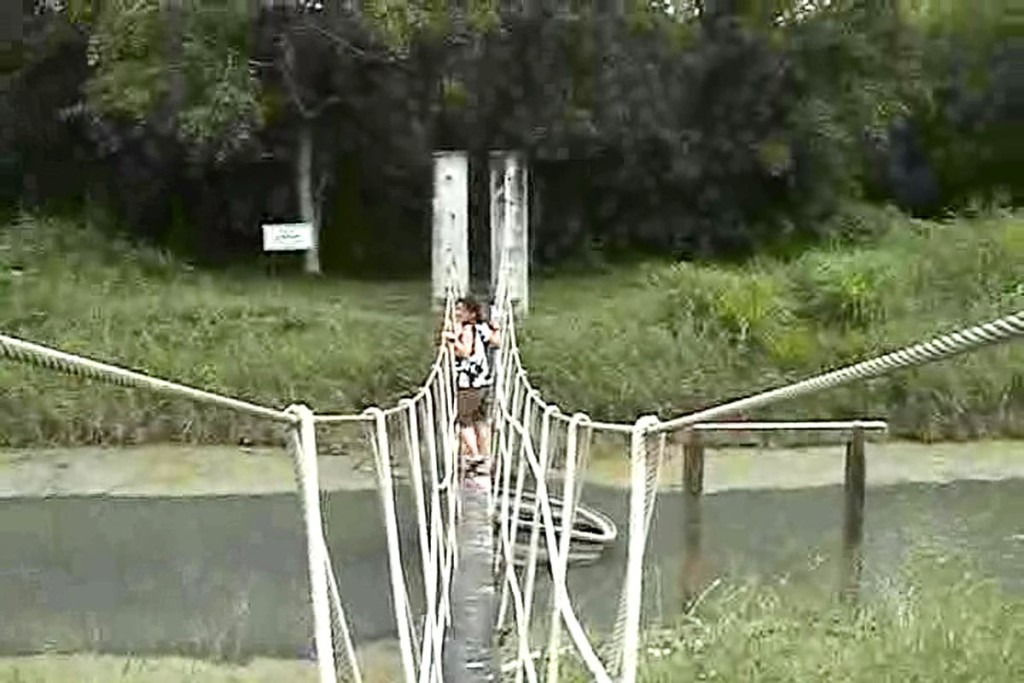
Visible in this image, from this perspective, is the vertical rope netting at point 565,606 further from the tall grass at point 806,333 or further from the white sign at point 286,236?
the white sign at point 286,236

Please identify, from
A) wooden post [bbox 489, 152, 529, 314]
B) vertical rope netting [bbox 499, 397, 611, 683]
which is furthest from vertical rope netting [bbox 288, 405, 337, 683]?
wooden post [bbox 489, 152, 529, 314]

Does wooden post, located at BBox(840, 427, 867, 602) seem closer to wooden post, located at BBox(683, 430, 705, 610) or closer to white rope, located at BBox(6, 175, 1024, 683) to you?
wooden post, located at BBox(683, 430, 705, 610)

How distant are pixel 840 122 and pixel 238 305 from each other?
10.0ft

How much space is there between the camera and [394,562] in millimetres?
1758

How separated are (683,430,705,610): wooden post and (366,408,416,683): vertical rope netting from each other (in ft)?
4.11

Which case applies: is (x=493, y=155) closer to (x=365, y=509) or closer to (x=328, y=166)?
(x=328, y=166)

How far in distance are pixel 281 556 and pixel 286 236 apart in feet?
12.6

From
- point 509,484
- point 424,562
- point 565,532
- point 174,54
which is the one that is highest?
point 174,54

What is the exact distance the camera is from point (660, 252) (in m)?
8.20

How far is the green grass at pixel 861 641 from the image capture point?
184 cm

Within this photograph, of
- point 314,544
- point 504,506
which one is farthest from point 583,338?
point 314,544

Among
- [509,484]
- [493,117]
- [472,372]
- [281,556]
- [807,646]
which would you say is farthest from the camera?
[493,117]

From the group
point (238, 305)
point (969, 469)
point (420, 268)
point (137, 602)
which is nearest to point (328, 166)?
point (420, 268)

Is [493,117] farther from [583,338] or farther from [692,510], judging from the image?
[692,510]
